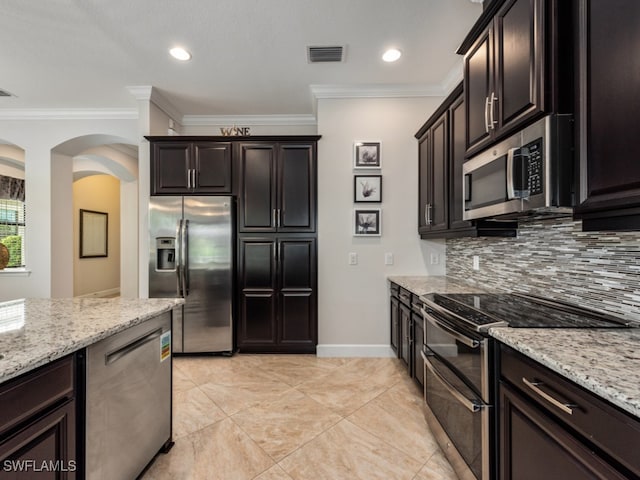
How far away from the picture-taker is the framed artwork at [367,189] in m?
3.38

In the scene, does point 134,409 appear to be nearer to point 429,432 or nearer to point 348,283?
point 429,432

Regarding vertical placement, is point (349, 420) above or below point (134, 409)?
below

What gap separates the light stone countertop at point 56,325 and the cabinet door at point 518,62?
2.04 meters

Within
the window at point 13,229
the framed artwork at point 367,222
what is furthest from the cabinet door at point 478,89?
the window at point 13,229

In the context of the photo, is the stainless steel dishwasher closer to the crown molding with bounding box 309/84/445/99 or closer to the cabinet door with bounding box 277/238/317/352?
the cabinet door with bounding box 277/238/317/352

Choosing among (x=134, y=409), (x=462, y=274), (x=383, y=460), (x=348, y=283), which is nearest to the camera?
(x=134, y=409)

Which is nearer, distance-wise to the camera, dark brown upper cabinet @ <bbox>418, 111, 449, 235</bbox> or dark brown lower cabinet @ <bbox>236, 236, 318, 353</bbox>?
dark brown upper cabinet @ <bbox>418, 111, 449, 235</bbox>

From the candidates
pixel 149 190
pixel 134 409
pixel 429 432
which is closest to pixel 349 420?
pixel 429 432

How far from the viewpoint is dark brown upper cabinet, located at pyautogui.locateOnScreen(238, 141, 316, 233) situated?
3.43 m

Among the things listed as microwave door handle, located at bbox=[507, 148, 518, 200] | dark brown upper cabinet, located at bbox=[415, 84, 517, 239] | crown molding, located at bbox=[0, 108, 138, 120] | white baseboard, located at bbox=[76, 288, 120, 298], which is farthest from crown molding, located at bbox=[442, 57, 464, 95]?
white baseboard, located at bbox=[76, 288, 120, 298]

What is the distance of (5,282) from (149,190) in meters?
2.50

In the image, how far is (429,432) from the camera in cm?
208

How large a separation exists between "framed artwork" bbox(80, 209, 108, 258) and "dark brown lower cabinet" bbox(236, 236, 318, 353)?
5.33m

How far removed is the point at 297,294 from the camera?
3422 millimetres
